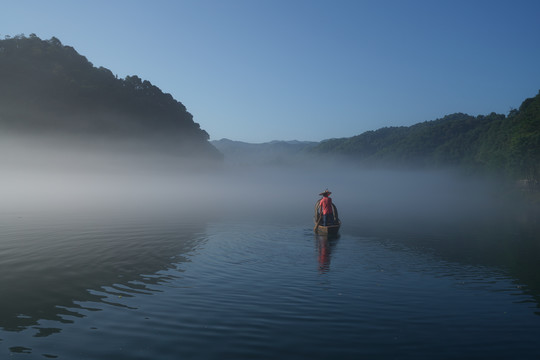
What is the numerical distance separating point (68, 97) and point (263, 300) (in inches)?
5453

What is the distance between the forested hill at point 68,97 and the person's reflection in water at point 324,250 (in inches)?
4871

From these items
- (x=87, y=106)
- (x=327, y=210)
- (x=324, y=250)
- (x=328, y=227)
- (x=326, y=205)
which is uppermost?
(x=87, y=106)

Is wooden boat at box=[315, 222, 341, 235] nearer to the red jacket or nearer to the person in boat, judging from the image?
the person in boat

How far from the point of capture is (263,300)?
517 inches

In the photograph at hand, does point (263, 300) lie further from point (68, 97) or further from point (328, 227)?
point (68, 97)

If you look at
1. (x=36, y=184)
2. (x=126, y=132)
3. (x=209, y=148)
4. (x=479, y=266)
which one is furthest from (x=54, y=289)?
(x=209, y=148)

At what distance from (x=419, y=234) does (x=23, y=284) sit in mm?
27004

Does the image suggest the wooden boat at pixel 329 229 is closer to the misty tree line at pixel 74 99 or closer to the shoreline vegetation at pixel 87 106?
the shoreline vegetation at pixel 87 106

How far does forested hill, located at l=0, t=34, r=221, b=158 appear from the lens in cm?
12206

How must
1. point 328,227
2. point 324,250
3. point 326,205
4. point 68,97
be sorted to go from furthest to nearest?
point 68,97 < point 326,205 < point 328,227 < point 324,250

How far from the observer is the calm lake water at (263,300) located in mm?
9383

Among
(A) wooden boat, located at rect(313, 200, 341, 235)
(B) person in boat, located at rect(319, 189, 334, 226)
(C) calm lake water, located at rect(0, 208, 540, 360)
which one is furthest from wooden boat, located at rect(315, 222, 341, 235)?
(C) calm lake water, located at rect(0, 208, 540, 360)

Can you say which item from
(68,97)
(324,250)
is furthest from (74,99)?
(324,250)

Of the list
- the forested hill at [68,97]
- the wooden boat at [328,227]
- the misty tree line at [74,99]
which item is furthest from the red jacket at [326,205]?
the forested hill at [68,97]
